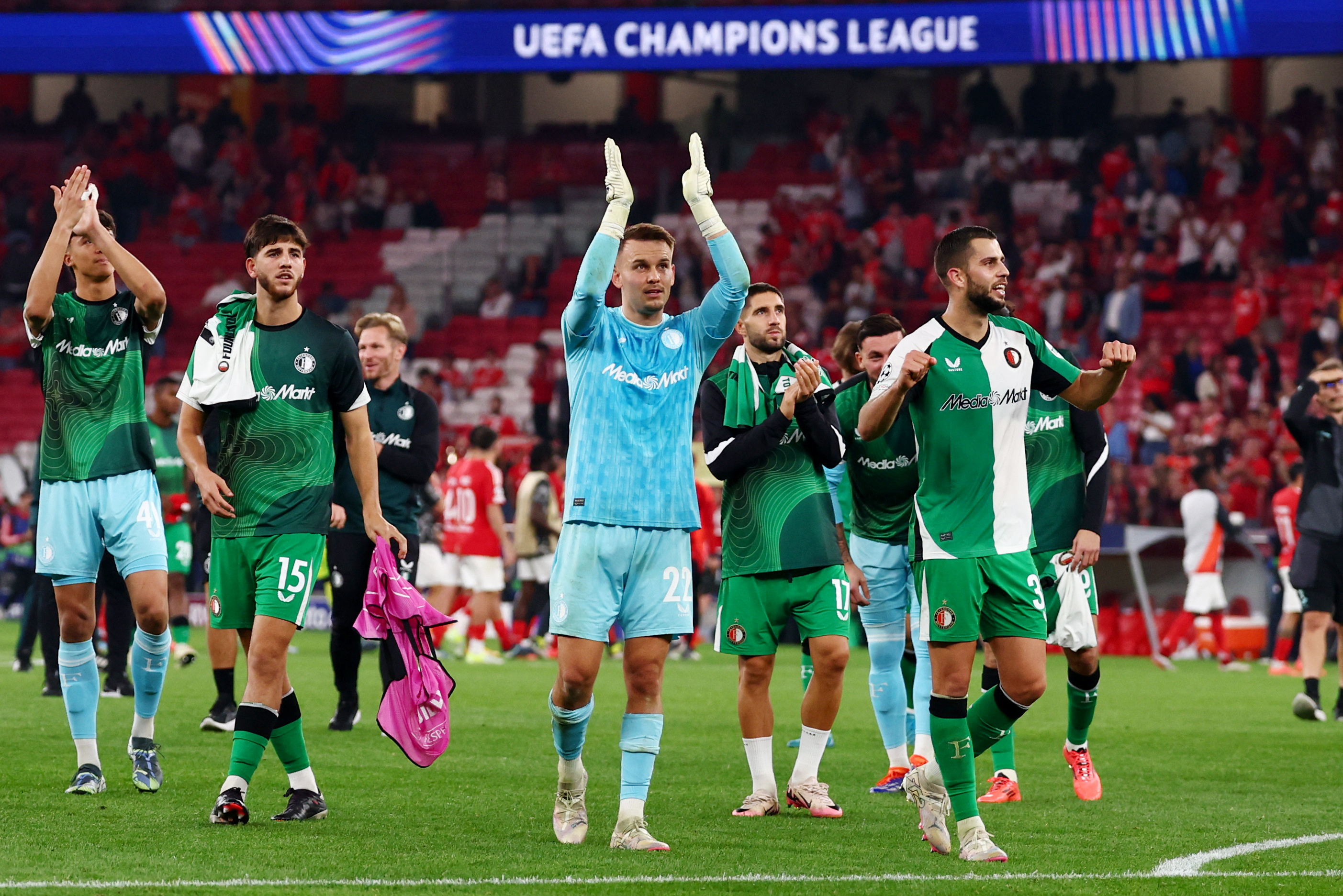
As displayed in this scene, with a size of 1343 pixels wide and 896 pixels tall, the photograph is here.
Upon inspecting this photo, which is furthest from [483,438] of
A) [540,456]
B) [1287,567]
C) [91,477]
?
[91,477]

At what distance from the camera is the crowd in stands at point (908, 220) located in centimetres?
2430

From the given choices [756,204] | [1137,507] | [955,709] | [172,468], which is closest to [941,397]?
[955,709]

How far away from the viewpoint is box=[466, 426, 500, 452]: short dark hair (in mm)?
16797

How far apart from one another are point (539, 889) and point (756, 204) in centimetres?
2571

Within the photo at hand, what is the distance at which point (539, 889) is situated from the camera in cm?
562

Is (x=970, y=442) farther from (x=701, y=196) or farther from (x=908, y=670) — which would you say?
(x=908, y=670)

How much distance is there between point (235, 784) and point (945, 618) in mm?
2918

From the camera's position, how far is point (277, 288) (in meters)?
7.10

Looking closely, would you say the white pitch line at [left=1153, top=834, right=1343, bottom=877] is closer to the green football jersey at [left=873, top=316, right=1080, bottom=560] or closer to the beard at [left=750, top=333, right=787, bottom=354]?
the green football jersey at [left=873, top=316, right=1080, bottom=560]

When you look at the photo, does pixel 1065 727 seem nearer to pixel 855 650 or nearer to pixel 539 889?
pixel 539 889

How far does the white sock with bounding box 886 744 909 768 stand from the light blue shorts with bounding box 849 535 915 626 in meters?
0.63

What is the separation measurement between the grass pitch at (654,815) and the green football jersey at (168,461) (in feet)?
5.52

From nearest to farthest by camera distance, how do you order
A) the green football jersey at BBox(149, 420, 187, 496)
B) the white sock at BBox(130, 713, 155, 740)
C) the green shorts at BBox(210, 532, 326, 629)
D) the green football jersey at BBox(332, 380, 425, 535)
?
1. the green shorts at BBox(210, 532, 326, 629)
2. the white sock at BBox(130, 713, 155, 740)
3. the green football jersey at BBox(332, 380, 425, 535)
4. the green football jersey at BBox(149, 420, 187, 496)

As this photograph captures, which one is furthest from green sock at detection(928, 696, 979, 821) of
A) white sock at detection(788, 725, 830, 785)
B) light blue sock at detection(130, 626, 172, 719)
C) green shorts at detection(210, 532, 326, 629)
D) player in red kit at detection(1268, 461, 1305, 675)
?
player in red kit at detection(1268, 461, 1305, 675)
